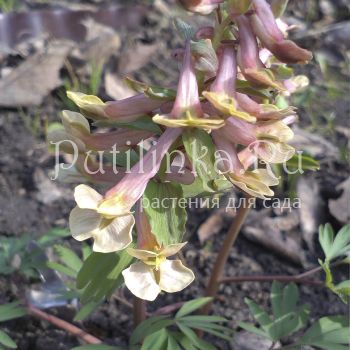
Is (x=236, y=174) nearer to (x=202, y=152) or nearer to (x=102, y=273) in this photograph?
(x=202, y=152)

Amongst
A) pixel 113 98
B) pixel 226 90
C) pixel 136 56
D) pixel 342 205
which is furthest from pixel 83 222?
pixel 136 56

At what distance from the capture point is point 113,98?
2.70 meters

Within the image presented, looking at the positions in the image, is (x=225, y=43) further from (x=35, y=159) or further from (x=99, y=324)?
(x=35, y=159)

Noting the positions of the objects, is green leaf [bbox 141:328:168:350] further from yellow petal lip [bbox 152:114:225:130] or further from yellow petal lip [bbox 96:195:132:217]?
yellow petal lip [bbox 152:114:225:130]

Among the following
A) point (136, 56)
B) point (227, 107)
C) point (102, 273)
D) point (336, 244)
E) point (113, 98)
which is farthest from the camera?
point (136, 56)

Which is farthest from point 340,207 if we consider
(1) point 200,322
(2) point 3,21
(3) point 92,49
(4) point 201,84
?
(2) point 3,21

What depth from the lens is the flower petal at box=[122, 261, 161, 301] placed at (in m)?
1.12

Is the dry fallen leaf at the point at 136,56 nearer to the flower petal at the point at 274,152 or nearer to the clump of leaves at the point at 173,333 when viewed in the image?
the clump of leaves at the point at 173,333

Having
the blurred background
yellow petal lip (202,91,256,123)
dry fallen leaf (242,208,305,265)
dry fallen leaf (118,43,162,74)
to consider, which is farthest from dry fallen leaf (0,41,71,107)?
yellow petal lip (202,91,256,123)

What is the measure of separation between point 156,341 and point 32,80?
1754 mm

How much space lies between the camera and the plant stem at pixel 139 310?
4.94 ft

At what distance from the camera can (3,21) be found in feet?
10.8

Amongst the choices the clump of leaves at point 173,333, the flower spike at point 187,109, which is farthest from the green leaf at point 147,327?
the flower spike at point 187,109

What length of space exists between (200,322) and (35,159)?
1.26 meters
